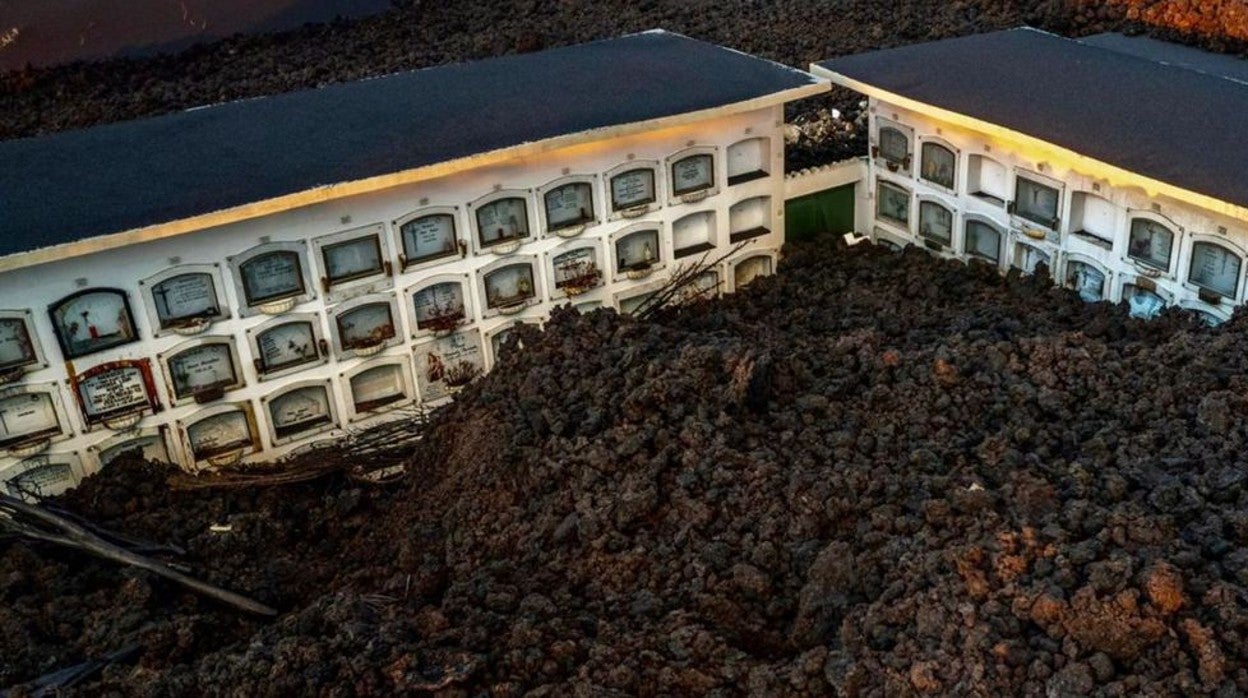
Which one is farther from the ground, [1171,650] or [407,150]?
[407,150]

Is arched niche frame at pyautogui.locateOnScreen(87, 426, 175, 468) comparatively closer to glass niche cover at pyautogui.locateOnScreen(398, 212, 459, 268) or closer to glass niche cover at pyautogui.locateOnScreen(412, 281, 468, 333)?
glass niche cover at pyautogui.locateOnScreen(412, 281, 468, 333)

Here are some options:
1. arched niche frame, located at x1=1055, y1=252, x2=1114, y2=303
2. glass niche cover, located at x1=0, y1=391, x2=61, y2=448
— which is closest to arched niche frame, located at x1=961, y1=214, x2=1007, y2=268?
arched niche frame, located at x1=1055, y1=252, x2=1114, y2=303

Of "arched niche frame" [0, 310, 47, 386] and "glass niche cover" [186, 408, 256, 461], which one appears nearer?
"arched niche frame" [0, 310, 47, 386]

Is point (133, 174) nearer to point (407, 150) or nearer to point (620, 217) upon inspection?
point (407, 150)

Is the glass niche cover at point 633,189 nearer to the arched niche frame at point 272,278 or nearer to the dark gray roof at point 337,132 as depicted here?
the dark gray roof at point 337,132

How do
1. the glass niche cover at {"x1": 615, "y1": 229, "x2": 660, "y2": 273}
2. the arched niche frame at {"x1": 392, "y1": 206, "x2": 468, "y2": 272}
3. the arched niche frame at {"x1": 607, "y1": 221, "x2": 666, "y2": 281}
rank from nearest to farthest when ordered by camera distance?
the arched niche frame at {"x1": 392, "y1": 206, "x2": 468, "y2": 272} → the arched niche frame at {"x1": 607, "y1": 221, "x2": 666, "y2": 281} → the glass niche cover at {"x1": 615, "y1": 229, "x2": 660, "y2": 273}

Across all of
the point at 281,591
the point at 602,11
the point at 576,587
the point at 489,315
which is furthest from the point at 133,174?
the point at 602,11

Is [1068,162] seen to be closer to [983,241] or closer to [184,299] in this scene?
[983,241]
